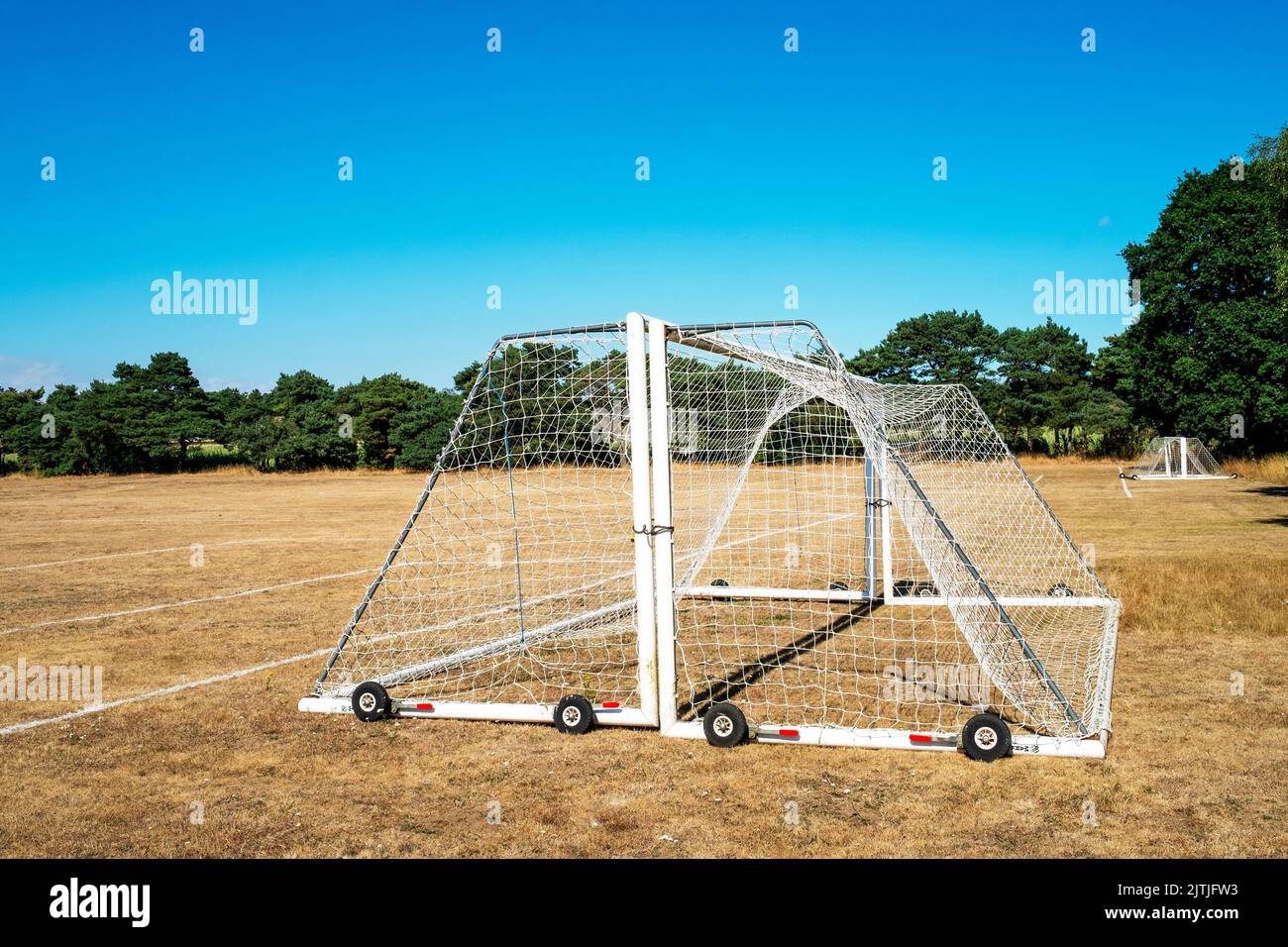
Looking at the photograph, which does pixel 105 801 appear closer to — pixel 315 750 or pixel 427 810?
pixel 315 750

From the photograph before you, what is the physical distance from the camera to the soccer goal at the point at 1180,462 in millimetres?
34719

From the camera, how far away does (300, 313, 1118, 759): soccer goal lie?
601 cm

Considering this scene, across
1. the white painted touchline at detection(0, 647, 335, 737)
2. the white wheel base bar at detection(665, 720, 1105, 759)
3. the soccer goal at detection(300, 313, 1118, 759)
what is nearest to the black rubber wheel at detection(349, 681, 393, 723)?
the soccer goal at detection(300, 313, 1118, 759)

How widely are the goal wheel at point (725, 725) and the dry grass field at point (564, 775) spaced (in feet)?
0.34

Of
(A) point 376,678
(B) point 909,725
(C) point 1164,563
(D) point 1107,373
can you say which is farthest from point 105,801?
(D) point 1107,373

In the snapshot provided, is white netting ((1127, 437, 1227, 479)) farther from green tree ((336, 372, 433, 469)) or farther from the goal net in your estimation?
green tree ((336, 372, 433, 469))

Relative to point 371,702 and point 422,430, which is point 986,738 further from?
point 422,430

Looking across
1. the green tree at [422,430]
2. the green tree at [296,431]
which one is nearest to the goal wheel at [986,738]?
the green tree at [422,430]

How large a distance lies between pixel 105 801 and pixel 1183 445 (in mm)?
38130

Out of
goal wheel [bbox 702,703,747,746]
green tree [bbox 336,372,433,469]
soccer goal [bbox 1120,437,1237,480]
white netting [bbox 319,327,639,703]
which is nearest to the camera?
goal wheel [bbox 702,703,747,746]

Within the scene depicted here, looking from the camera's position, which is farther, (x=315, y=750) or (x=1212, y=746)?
(x=315, y=750)

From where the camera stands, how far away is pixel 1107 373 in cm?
5325

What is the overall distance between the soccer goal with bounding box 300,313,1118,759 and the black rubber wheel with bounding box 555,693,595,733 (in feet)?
0.05
